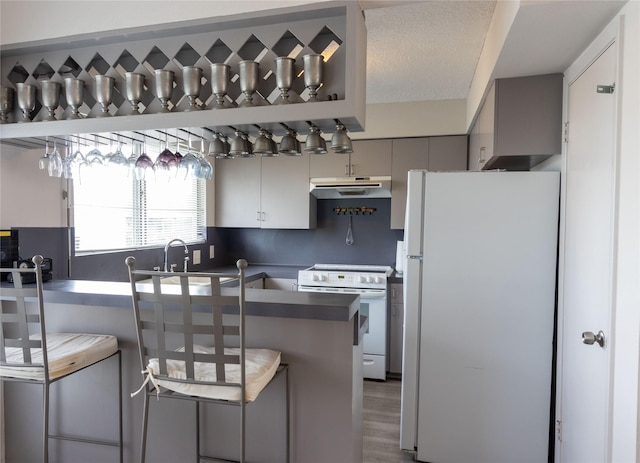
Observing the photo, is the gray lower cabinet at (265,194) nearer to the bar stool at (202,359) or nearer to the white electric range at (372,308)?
the white electric range at (372,308)

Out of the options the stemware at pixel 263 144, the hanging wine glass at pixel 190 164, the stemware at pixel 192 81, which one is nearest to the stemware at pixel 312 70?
the stemware at pixel 263 144

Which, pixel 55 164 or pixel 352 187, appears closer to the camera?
pixel 55 164

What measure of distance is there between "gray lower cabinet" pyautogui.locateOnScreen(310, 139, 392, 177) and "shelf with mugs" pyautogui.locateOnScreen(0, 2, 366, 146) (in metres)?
2.02

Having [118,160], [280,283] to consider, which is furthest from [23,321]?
[280,283]

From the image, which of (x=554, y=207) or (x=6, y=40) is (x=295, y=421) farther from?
(x=6, y=40)

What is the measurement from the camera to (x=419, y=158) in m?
3.69

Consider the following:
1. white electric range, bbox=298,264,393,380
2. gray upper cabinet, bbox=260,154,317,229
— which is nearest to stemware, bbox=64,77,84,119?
gray upper cabinet, bbox=260,154,317,229

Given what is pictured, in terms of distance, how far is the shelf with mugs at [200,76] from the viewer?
160cm

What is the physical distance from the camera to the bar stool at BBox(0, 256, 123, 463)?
1536mm

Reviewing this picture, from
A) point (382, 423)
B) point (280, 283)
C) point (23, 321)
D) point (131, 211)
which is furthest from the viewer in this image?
point (280, 283)

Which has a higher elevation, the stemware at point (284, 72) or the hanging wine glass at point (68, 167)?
the stemware at point (284, 72)

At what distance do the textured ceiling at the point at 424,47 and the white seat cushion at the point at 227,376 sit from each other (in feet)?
4.94

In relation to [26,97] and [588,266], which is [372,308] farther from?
Answer: [26,97]

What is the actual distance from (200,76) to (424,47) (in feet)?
5.09
